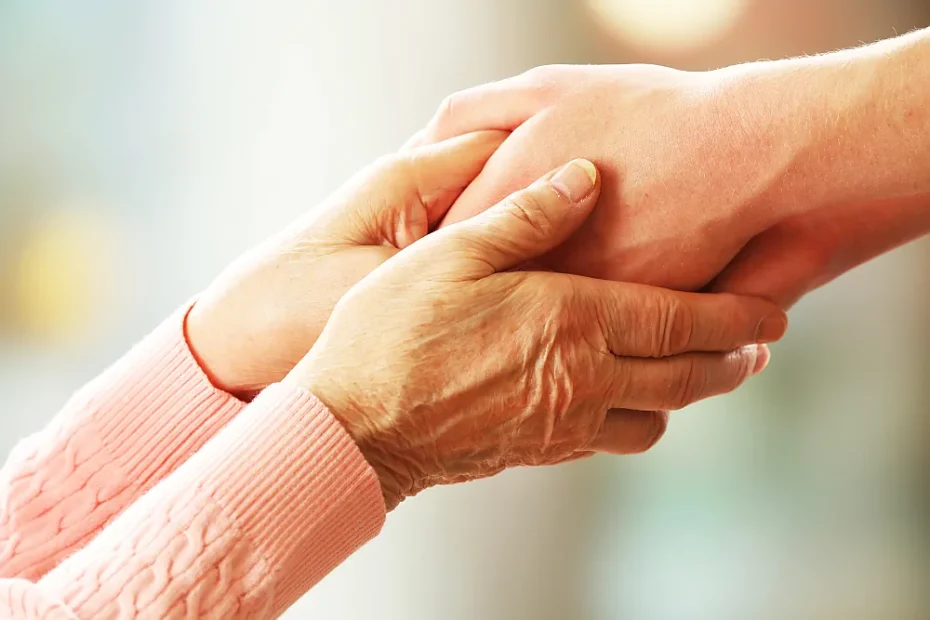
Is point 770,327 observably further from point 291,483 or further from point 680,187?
point 291,483

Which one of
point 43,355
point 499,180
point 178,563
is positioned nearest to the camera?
point 178,563

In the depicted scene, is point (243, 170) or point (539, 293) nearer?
point (539, 293)

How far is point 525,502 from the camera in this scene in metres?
1.56

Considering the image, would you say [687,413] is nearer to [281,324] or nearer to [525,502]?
[525,502]

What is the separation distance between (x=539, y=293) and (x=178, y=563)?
38 centimetres

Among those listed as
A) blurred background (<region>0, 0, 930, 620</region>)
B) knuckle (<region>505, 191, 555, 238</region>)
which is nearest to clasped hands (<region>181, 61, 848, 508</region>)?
knuckle (<region>505, 191, 555, 238</region>)

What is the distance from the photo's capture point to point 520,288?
2.43 feet

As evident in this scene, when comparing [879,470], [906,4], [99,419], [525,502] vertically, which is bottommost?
[879,470]

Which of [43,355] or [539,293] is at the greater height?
[539,293]

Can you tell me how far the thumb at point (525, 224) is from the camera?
0.73 meters

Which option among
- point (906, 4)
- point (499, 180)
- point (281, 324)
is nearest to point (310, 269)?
point (281, 324)

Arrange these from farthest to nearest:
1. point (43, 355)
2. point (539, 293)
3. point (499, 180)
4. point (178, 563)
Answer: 1. point (43, 355)
2. point (499, 180)
3. point (539, 293)
4. point (178, 563)

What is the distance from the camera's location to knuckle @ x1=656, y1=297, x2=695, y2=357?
786mm

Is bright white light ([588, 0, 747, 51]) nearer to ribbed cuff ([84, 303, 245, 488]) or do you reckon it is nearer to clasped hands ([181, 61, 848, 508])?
clasped hands ([181, 61, 848, 508])
